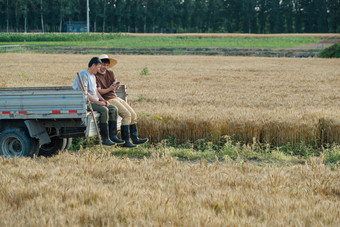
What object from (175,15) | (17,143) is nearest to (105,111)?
(17,143)

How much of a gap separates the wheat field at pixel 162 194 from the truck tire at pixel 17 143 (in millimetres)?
924

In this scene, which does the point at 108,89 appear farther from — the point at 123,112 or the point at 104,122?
the point at 104,122

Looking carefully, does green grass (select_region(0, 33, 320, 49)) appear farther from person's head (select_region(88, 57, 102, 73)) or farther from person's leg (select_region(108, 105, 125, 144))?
person's leg (select_region(108, 105, 125, 144))

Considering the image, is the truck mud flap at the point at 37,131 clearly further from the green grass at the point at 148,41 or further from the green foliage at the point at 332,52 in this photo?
the green grass at the point at 148,41

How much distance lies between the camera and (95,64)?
350 inches

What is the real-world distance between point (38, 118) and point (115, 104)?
161 cm

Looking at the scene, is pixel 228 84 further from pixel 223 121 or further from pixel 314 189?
pixel 314 189

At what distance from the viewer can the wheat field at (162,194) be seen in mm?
4574

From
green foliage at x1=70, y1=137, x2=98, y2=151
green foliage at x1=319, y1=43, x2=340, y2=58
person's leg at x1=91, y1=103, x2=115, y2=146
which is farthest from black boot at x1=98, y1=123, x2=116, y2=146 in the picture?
green foliage at x1=319, y1=43, x2=340, y2=58

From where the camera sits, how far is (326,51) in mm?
48969

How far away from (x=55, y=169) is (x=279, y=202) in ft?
11.7

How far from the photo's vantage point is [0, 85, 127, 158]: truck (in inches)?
316

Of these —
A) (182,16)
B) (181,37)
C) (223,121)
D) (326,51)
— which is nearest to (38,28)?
(182,16)

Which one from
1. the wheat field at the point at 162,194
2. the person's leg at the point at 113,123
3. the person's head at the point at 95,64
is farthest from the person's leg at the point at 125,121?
the wheat field at the point at 162,194
